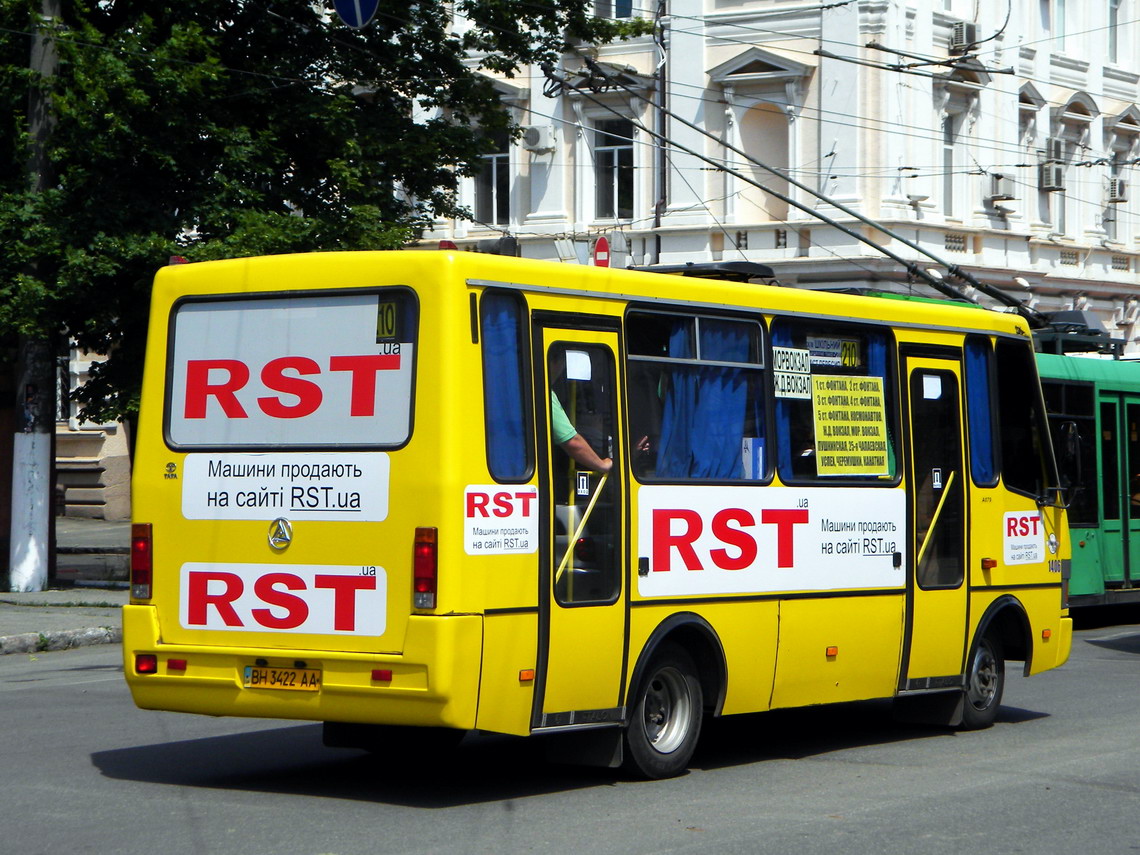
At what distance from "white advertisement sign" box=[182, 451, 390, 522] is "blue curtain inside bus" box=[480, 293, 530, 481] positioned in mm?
532

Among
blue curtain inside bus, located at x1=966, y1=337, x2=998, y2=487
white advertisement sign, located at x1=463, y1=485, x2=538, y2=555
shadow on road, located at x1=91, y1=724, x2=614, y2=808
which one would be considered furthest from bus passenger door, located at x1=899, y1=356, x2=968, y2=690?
white advertisement sign, located at x1=463, y1=485, x2=538, y2=555

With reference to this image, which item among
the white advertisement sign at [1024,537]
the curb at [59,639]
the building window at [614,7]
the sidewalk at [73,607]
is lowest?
the curb at [59,639]

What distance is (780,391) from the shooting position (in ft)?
33.8

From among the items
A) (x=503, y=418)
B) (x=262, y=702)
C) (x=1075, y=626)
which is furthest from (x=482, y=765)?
(x=1075, y=626)

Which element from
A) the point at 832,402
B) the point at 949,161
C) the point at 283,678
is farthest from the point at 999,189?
the point at 283,678

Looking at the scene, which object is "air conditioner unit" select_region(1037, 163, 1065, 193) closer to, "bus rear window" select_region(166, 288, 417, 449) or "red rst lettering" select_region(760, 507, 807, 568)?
"red rst lettering" select_region(760, 507, 807, 568)

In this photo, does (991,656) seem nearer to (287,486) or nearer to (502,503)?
(502,503)

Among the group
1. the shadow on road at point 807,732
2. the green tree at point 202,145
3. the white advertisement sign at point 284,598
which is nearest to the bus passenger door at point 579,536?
the white advertisement sign at point 284,598

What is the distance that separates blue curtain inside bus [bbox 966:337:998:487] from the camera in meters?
11.8

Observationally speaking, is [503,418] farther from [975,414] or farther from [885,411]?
[975,414]

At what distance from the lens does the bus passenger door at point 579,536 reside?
342 inches

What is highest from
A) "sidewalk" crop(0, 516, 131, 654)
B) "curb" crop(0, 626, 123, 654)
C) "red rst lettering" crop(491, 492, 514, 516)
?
"red rst lettering" crop(491, 492, 514, 516)

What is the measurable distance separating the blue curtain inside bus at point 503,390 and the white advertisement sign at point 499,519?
0.09 m

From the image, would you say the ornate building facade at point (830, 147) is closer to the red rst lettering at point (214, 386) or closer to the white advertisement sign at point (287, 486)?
the red rst lettering at point (214, 386)
